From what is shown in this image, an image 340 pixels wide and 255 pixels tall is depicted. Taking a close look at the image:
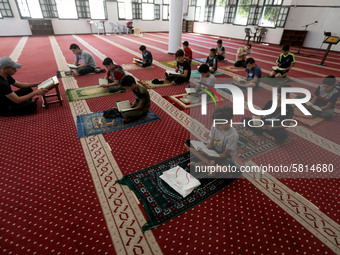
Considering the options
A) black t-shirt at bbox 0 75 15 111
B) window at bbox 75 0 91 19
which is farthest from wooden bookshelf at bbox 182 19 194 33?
black t-shirt at bbox 0 75 15 111

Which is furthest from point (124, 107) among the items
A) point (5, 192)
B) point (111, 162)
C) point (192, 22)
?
point (192, 22)

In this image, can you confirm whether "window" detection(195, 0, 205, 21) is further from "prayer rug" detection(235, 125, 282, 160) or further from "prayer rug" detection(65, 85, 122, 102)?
"prayer rug" detection(235, 125, 282, 160)

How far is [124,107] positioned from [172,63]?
3957 millimetres

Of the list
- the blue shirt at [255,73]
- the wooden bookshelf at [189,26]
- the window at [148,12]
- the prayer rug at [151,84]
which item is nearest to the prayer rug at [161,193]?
the prayer rug at [151,84]

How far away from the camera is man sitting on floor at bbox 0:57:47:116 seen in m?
2.82

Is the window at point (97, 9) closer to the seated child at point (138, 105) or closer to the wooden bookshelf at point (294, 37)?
the wooden bookshelf at point (294, 37)

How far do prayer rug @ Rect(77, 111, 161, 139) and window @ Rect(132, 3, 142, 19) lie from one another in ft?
43.1

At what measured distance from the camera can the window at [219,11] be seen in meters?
13.0

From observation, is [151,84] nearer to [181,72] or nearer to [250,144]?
[181,72]

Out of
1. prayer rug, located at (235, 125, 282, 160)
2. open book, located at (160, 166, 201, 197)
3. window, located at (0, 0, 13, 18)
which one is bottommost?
prayer rug, located at (235, 125, 282, 160)

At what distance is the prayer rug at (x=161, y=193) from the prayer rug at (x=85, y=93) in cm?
244

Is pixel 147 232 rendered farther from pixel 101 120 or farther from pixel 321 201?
pixel 101 120

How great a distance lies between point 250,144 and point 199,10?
49.9 feet

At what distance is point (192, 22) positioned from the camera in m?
15.6
